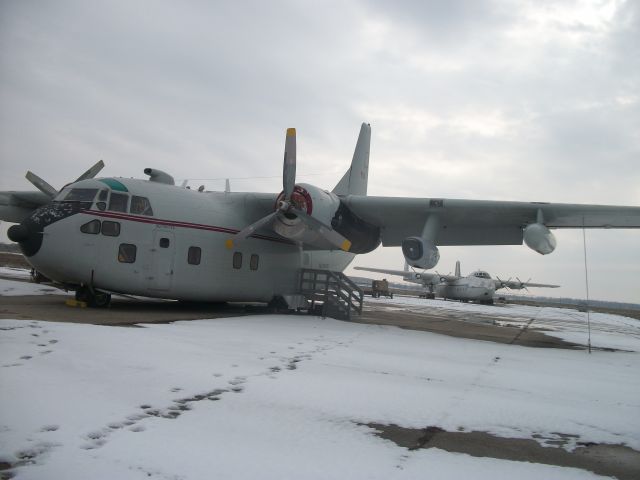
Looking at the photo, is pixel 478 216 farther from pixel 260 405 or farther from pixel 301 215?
pixel 260 405

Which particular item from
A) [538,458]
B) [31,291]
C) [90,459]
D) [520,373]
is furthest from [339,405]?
[31,291]

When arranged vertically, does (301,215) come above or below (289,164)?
below

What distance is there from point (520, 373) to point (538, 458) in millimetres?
3650

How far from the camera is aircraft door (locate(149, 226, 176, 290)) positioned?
12.4m

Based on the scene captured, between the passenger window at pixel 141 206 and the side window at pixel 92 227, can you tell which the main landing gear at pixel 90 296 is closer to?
the side window at pixel 92 227

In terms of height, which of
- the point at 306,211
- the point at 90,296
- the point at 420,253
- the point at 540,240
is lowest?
the point at 90,296

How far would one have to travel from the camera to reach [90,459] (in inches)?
110

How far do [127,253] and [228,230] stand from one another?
315 centimetres

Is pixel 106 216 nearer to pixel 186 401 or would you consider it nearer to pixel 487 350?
pixel 186 401

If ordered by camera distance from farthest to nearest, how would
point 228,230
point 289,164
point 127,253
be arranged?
point 228,230, point 289,164, point 127,253

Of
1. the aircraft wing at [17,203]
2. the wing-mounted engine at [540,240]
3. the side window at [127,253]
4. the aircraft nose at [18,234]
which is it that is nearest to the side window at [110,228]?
the side window at [127,253]

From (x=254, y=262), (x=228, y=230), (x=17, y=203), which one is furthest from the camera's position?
(x=17, y=203)

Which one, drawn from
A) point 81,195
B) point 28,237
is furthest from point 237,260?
point 28,237

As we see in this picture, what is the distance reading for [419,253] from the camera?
42.2 feet
